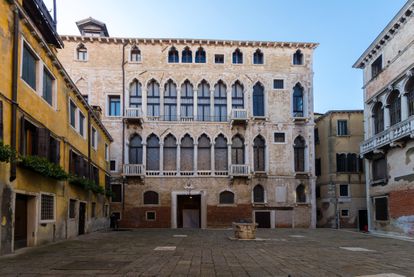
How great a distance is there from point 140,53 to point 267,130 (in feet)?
41.9

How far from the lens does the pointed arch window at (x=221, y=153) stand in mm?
39438

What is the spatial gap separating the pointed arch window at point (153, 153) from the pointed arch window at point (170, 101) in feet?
7.19

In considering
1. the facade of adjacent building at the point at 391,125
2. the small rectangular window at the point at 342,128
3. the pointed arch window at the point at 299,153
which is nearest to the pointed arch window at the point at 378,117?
the facade of adjacent building at the point at 391,125

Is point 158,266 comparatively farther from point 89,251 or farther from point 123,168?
point 123,168

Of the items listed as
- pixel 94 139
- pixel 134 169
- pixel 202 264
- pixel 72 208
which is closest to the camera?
pixel 202 264

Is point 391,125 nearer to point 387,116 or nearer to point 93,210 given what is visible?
point 387,116

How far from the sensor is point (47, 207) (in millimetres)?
18266

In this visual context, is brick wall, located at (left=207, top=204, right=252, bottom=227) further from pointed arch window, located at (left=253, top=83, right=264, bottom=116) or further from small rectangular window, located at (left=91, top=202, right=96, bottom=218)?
small rectangular window, located at (left=91, top=202, right=96, bottom=218)

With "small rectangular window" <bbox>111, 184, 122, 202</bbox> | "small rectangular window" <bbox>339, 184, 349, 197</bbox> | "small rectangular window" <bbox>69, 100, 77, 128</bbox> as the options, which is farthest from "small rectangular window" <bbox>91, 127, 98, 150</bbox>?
"small rectangular window" <bbox>339, 184, 349, 197</bbox>

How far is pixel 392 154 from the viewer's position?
26906 mm

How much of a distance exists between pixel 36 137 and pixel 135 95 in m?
23.3

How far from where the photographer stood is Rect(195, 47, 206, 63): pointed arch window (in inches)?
1584

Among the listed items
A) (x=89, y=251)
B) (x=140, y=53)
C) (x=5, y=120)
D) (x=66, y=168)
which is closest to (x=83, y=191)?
(x=66, y=168)

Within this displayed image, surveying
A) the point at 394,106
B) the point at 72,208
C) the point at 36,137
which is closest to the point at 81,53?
the point at 72,208
